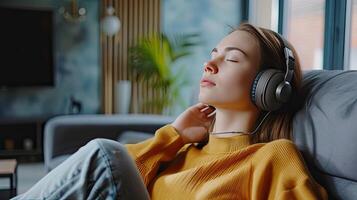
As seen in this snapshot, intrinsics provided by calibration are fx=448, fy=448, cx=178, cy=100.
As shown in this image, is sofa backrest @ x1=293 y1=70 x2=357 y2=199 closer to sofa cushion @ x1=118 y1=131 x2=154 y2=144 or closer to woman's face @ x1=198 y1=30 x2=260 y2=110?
woman's face @ x1=198 y1=30 x2=260 y2=110

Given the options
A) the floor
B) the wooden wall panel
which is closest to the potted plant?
the wooden wall panel

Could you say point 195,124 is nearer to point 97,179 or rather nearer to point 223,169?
point 223,169

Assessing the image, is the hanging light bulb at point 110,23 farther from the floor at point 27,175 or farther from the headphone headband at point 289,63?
the headphone headband at point 289,63

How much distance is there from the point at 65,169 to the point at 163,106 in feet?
11.0

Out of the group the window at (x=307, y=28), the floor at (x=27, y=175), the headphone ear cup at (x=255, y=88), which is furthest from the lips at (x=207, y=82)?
the floor at (x=27, y=175)

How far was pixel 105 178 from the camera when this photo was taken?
94 centimetres

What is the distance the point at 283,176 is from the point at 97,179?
0.41 metres

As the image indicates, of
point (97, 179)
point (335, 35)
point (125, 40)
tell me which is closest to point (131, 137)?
point (97, 179)

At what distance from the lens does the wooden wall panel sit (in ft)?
14.8

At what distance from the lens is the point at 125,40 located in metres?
4.56

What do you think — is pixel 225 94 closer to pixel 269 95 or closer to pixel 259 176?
pixel 269 95

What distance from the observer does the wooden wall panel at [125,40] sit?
451 cm

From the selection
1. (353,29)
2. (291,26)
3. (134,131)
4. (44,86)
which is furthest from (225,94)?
(44,86)

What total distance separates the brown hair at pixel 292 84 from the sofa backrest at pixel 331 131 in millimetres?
28
